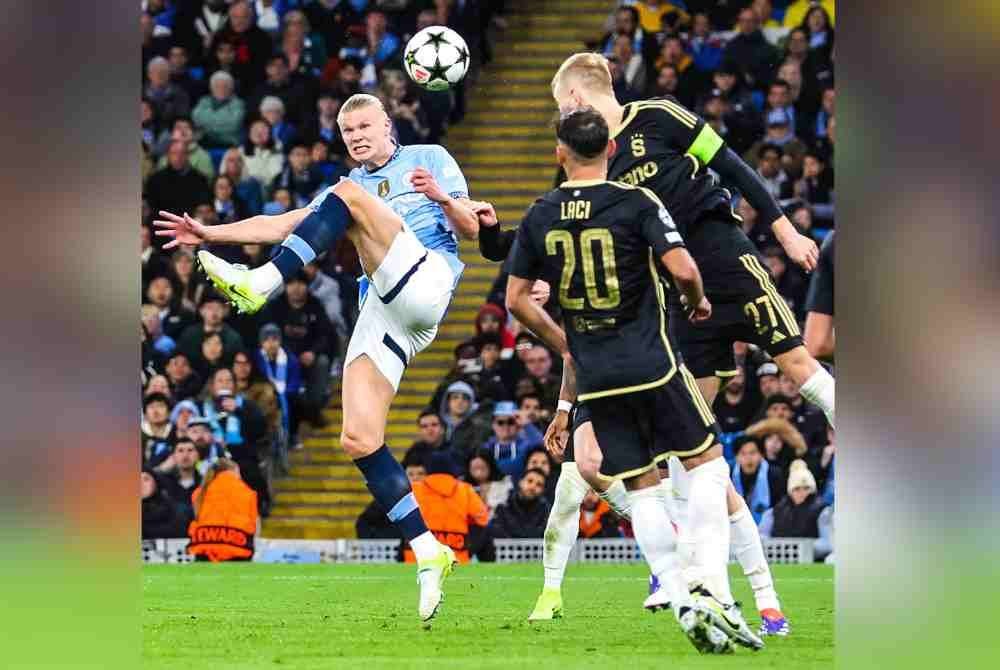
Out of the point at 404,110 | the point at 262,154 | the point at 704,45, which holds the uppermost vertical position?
the point at 704,45

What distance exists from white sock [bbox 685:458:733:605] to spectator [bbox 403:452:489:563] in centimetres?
722

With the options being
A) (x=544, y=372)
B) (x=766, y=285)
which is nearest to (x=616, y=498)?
(x=766, y=285)

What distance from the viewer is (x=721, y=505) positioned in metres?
6.61

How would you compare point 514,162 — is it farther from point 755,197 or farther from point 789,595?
point 755,197

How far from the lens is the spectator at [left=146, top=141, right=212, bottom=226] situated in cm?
1741

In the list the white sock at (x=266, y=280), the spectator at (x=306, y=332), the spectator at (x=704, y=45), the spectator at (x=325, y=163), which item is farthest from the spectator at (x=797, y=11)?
the white sock at (x=266, y=280)

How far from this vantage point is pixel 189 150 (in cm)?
1773

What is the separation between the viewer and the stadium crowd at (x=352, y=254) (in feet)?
46.9

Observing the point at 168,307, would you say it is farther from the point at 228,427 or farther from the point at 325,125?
the point at 325,125

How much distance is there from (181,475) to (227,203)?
3554 mm

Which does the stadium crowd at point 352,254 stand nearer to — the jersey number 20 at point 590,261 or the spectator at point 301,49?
the spectator at point 301,49

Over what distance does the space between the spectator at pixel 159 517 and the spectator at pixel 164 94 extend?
4997 millimetres

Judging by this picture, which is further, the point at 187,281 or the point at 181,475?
the point at 187,281
